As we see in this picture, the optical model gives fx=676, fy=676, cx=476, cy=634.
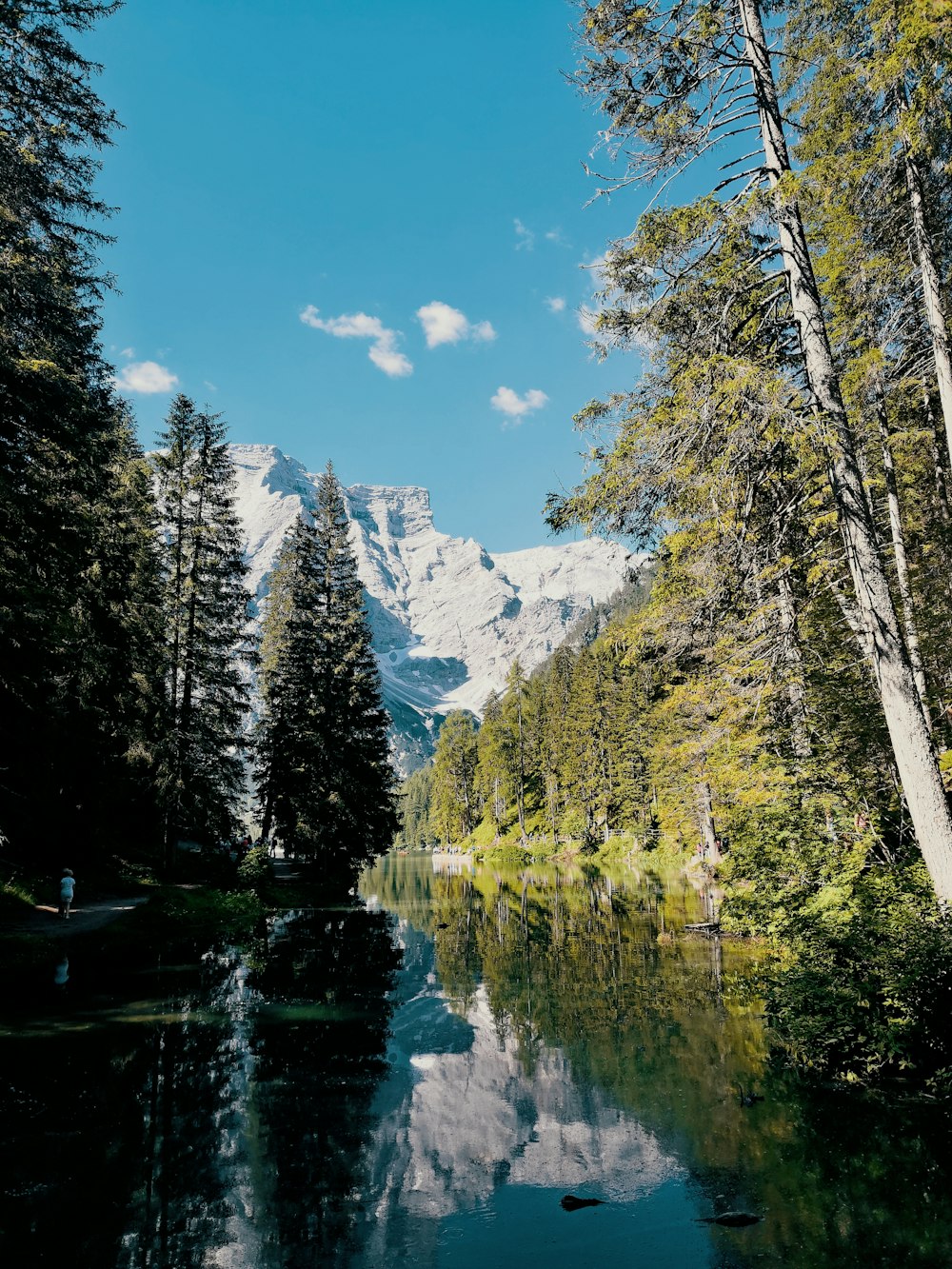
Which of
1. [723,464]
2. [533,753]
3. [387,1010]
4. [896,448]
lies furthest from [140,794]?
[533,753]

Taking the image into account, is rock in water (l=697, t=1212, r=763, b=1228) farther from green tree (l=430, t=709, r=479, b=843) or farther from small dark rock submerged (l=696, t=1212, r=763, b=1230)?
green tree (l=430, t=709, r=479, b=843)

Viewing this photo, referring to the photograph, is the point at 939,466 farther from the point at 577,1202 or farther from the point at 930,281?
the point at 577,1202

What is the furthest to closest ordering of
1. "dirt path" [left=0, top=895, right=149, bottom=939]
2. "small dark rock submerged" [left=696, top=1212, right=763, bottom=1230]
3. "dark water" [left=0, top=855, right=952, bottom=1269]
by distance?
"dirt path" [left=0, top=895, right=149, bottom=939]
"small dark rock submerged" [left=696, top=1212, right=763, bottom=1230]
"dark water" [left=0, top=855, right=952, bottom=1269]

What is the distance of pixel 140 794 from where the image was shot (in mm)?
27344

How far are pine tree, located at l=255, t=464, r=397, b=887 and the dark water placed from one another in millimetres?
16070

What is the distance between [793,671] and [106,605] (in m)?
20.5

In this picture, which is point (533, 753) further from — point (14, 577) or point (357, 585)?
point (14, 577)

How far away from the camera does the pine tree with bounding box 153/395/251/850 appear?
2520cm

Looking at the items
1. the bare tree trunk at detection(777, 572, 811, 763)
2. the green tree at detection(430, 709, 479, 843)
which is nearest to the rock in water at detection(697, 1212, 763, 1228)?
the bare tree trunk at detection(777, 572, 811, 763)

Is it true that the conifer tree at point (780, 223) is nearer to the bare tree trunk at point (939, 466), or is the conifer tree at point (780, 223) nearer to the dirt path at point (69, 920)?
the bare tree trunk at point (939, 466)

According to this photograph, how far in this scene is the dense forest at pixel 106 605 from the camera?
12891mm

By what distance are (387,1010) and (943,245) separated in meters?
17.9

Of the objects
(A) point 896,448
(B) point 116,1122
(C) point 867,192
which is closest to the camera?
(B) point 116,1122

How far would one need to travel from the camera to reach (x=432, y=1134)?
7.87 metres
